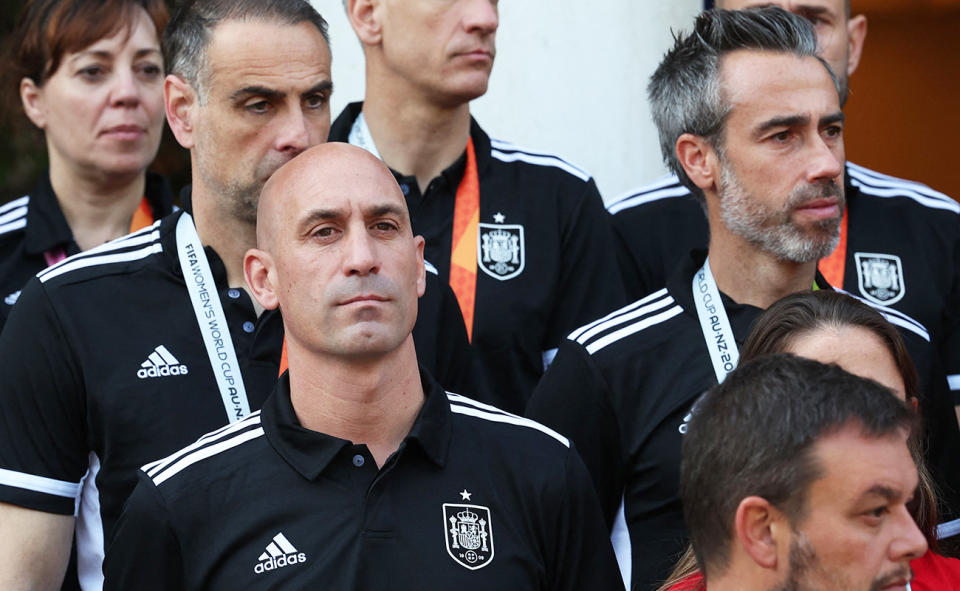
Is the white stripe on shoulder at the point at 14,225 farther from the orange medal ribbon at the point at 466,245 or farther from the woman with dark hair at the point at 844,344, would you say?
the woman with dark hair at the point at 844,344

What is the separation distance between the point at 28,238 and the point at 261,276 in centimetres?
172

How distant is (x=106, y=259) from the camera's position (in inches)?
157

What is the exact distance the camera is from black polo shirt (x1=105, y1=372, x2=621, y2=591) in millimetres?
3168

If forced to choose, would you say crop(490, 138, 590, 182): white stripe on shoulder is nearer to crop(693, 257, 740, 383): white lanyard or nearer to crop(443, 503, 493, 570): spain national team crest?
crop(693, 257, 740, 383): white lanyard

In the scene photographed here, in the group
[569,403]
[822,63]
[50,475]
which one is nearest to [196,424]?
[50,475]

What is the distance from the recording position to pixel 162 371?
3.81 m

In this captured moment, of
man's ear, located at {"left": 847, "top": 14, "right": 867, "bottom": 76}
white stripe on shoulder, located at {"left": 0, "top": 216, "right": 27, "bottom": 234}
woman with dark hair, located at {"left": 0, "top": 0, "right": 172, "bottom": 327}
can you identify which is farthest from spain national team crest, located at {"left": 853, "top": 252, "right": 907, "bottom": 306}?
white stripe on shoulder, located at {"left": 0, "top": 216, "right": 27, "bottom": 234}

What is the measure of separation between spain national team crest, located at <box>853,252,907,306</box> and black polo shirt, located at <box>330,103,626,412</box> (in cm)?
76

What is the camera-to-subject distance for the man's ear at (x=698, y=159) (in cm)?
441

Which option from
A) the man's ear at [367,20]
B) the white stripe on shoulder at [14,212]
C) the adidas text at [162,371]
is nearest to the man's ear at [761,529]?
the adidas text at [162,371]

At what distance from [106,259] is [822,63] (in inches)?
81.7

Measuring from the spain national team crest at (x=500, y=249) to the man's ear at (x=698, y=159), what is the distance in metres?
0.54

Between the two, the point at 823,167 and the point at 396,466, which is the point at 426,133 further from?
the point at 396,466

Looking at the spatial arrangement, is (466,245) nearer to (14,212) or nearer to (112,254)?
(112,254)
